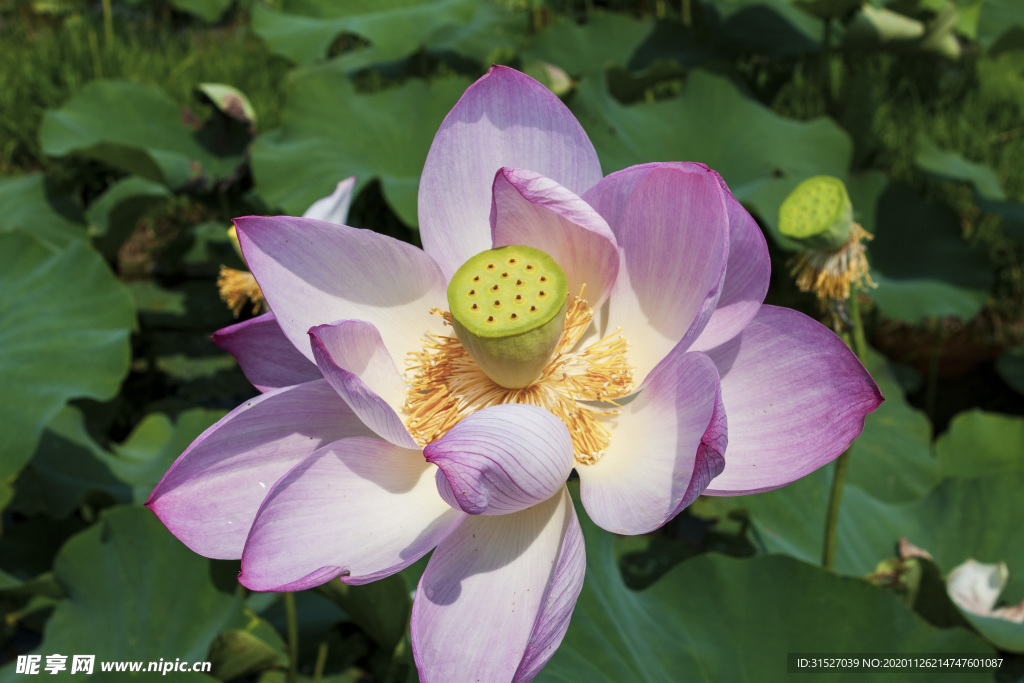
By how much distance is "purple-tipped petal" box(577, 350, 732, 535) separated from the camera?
63 cm

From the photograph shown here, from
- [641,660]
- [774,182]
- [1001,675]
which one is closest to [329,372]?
[641,660]

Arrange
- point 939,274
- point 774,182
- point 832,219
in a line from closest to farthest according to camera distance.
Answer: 1. point 832,219
2. point 774,182
3. point 939,274

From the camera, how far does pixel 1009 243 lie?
3074 millimetres

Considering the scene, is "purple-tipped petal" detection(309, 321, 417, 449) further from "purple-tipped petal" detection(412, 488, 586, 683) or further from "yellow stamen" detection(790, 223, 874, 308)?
"yellow stamen" detection(790, 223, 874, 308)

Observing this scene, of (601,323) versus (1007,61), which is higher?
(601,323)

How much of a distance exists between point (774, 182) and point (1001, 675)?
1222 millimetres

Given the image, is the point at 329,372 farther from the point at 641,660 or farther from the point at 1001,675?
the point at 1001,675

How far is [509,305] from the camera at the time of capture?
0.74m

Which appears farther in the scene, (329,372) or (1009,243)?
(1009,243)

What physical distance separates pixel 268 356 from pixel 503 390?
0.26 meters

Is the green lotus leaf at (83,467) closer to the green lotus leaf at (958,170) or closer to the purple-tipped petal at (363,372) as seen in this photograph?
the purple-tipped petal at (363,372)

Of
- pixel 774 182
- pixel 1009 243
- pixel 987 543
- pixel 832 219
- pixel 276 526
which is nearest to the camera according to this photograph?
pixel 276 526

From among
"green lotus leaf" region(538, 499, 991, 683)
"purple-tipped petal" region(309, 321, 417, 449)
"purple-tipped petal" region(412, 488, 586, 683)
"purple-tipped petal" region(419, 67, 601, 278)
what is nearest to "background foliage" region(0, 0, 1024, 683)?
"green lotus leaf" region(538, 499, 991, 683)

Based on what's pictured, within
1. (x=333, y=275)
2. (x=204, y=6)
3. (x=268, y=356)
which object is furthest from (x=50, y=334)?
(x=204, y=6)
